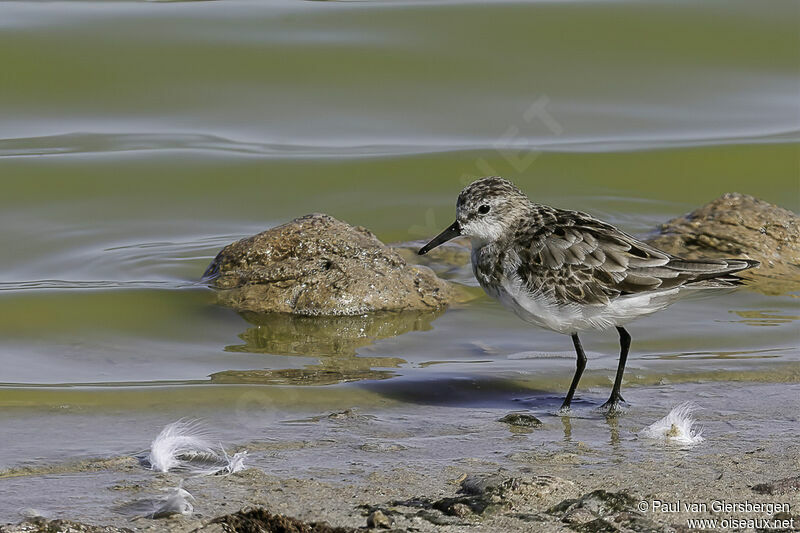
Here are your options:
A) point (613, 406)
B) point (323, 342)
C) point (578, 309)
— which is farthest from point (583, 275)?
point (323, 342)

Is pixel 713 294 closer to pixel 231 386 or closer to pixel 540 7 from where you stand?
pixel 231 386

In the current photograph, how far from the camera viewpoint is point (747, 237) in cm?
1020

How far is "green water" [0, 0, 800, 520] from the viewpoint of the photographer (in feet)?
24.8

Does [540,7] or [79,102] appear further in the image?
[540,7]

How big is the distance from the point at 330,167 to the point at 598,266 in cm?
724

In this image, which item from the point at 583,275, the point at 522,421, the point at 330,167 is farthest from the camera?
the point at 330,167

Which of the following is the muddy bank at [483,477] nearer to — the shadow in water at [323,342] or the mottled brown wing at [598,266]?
the mottled brown wing at [598,266]

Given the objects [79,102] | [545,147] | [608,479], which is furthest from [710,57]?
[608,479]

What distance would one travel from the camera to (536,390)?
7445mm

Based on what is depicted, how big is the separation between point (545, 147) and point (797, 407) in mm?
8345

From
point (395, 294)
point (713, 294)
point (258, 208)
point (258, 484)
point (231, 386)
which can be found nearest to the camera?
point (258, 484)

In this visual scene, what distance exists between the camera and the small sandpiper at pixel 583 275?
6773 millimetres

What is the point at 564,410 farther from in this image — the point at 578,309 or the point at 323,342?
the point at 323,342

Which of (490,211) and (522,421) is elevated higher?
(490,211)
